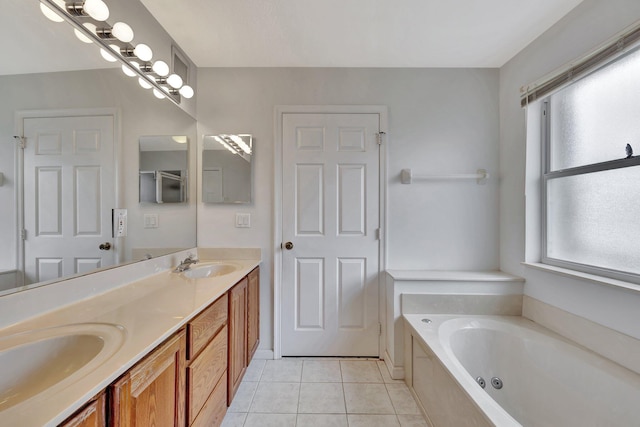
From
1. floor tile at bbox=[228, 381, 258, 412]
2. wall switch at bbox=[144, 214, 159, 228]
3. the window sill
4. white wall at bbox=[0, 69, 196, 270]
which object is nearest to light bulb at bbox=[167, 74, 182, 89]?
white wall at bbox=[0, 69, 196, 270]

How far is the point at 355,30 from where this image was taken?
64.0 inches

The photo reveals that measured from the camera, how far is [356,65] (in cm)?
200

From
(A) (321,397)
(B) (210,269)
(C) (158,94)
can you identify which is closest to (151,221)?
(B) (210,269)

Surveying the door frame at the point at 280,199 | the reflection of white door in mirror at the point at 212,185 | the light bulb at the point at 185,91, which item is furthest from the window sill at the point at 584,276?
the light bulb at the point at 185,91

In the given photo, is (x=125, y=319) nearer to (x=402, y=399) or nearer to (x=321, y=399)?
(x=321, y=399)

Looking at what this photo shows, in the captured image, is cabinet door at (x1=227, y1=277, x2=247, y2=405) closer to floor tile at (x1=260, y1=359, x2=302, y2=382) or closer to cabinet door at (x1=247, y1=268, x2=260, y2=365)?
cabinet door at (x1=247, y1=268, x2=260, y2=365)

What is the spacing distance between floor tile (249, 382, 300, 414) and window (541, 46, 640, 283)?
1.94 m

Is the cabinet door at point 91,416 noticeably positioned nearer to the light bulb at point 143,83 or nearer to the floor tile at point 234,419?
the floor tile at point 234,419

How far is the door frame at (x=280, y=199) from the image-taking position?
200 centimetres

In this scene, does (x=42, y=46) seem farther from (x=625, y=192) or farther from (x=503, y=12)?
(x=625, y=192)

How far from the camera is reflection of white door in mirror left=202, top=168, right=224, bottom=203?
200 cm

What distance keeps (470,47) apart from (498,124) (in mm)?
655

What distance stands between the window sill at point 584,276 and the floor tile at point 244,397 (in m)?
2.08

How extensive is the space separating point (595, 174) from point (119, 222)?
2659mm
